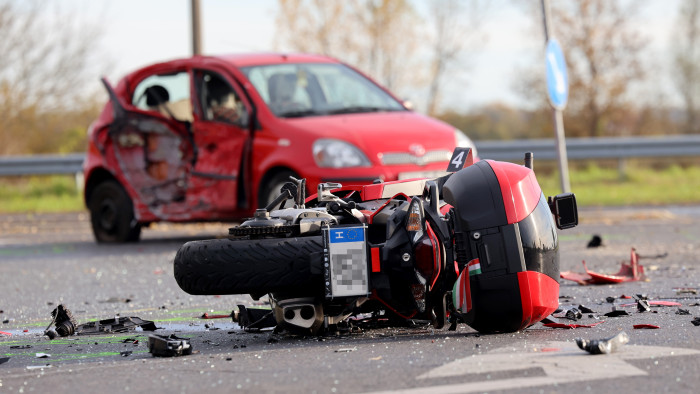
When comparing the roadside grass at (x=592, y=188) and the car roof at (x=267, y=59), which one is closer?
the car roof at (x=267, y=59)

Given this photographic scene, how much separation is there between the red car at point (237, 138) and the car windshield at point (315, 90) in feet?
0.04

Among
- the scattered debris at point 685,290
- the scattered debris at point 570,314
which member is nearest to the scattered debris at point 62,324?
the scattered debris at point 570,314

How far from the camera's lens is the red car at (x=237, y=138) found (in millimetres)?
10750

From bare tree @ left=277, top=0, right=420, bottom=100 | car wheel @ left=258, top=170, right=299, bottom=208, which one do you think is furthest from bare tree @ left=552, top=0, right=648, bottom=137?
car wheel @ left=258, top=170, right=299, bottom=208

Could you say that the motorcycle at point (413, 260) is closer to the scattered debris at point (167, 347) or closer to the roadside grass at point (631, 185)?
the scattered debris at point (167, 347)

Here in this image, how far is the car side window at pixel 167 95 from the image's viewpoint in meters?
12.1

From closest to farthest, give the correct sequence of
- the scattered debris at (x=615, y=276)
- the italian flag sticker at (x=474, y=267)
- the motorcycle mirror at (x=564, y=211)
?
the italian flag sticker at (x=474, y=267), the motorcycle mirror at (x=564, y=211), the scattered debris at (x=615, y=276)

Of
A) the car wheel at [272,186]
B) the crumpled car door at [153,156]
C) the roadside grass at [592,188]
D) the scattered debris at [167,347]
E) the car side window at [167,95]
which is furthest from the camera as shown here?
the roadside grass at [592,188]

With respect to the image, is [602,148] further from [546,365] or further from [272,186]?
[546,365]

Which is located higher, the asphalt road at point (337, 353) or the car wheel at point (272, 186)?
the car wheel at point (272, 186)

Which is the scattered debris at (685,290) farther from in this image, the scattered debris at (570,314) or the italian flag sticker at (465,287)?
the italian flag sticker at (465,287)

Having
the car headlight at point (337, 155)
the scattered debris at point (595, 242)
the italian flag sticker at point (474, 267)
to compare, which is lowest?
the scattered debris at point (595, 242)

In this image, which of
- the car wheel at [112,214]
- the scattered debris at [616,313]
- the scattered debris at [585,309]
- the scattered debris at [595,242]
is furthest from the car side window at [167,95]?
the scattered debris at [616,313]

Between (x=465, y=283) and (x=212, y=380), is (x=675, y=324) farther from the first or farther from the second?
(x=212, y=380)
